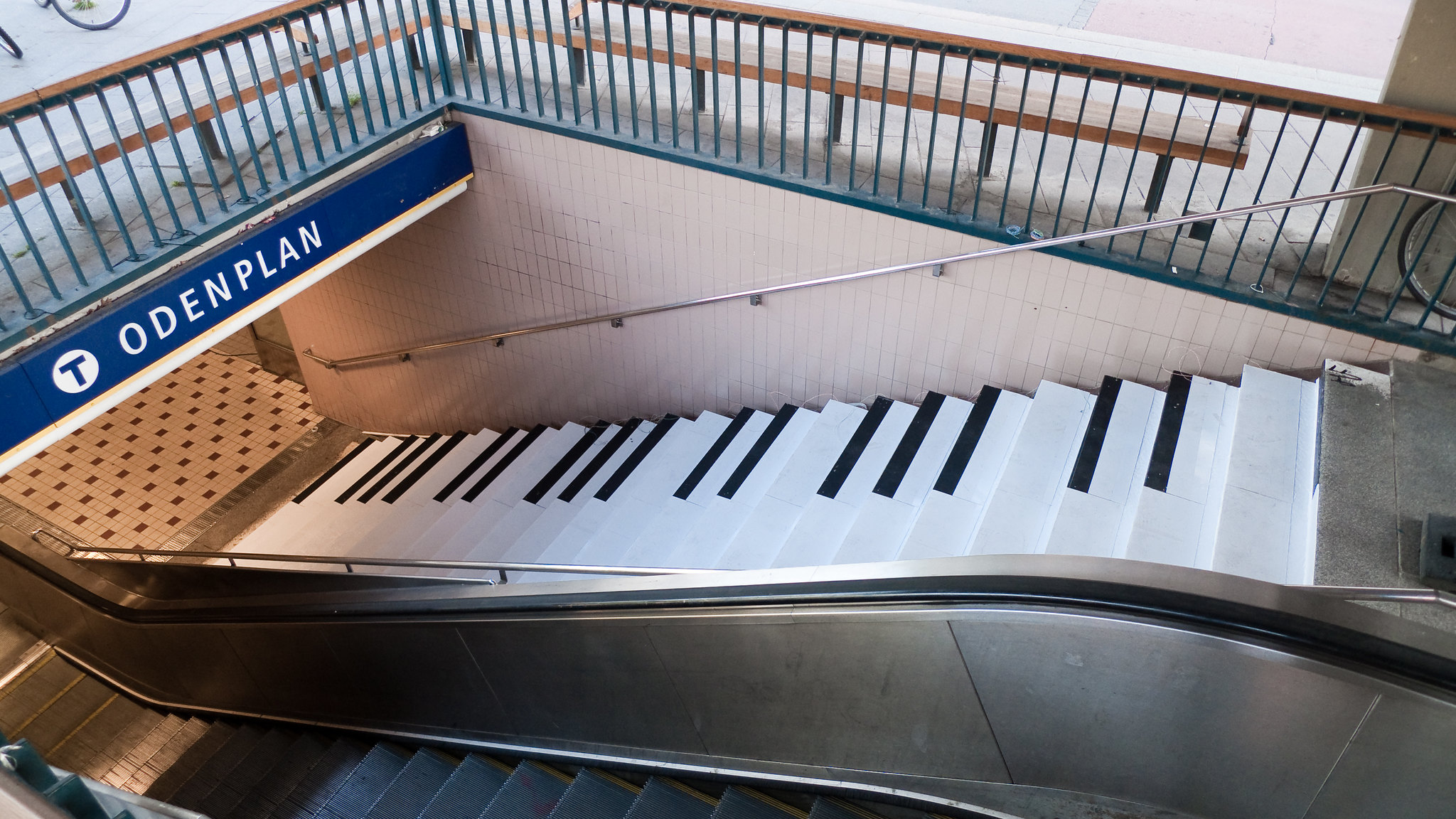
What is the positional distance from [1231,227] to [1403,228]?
29.1 inches

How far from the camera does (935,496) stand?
419 cm

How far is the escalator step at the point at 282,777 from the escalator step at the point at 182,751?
2.42 feet

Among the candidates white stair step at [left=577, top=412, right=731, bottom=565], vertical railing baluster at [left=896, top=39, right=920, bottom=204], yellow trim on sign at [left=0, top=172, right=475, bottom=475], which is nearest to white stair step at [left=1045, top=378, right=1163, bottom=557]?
vertical railing baluster at [left=896, top=39, right=920, bottom=204]

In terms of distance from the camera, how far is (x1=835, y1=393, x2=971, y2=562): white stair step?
405 cm

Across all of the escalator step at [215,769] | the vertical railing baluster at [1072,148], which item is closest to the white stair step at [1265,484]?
the vertical railing baluster at [1072,148]

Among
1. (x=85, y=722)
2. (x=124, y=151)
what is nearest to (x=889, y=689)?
(x=124, y=151)

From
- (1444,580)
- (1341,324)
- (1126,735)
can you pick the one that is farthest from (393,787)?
(1341,324)

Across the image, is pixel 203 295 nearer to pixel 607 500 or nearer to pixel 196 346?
pixel 196 346

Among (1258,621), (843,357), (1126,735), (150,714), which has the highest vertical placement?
(1258,621)

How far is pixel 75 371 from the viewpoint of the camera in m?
4.03

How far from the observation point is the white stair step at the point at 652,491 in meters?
4.88

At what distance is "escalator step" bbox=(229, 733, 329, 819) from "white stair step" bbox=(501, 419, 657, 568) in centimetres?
148

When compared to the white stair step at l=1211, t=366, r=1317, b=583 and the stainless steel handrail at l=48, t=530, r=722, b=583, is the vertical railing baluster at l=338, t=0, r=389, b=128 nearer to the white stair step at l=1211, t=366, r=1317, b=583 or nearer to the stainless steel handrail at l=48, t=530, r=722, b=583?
the stainless steel handrail at l=48, t=530, r=722, b=583

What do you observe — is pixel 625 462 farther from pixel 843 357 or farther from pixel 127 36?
pixel 127 36
